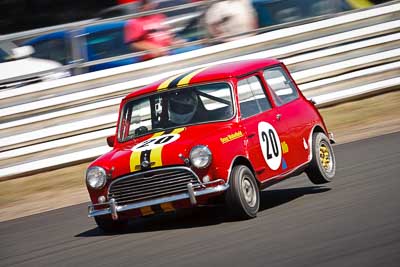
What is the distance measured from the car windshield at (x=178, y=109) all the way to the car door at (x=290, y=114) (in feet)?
1.98

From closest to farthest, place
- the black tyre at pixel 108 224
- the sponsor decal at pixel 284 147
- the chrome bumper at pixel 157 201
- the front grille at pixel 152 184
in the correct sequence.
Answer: the chrome bumper at pixel 157 201, the front grille at pixel 152 184, the black tyre at pixel 108 224, the sponsor decal at pixel 284 147

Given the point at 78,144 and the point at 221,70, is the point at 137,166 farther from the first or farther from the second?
the point at 78,144

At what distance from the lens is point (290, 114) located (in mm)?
8188

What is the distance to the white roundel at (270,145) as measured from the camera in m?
7.56

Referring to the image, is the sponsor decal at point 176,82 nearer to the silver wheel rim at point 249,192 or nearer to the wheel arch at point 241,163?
the wheel arch at point 241,163

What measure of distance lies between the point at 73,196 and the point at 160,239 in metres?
3.88

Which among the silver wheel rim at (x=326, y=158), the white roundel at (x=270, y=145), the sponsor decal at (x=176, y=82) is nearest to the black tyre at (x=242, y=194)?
the white roundel at (x=270, y=145)

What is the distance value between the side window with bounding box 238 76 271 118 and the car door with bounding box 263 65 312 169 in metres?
0.15

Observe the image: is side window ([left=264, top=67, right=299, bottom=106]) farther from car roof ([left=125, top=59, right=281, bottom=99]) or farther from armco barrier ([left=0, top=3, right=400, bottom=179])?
armco barrier ([left=0, top=3, right=400, bottom=179])

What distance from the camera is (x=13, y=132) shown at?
1152 centimetres

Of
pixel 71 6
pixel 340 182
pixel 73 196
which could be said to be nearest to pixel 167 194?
pixel 340 182

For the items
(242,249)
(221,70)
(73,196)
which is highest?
(221,70)

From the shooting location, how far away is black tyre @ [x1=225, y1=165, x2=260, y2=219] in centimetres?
691

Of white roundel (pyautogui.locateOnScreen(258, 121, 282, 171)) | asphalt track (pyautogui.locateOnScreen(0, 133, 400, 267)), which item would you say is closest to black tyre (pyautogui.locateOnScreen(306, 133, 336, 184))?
asphalt track (pyautogui.locateOnScreen(0, 133, 400, 267))
